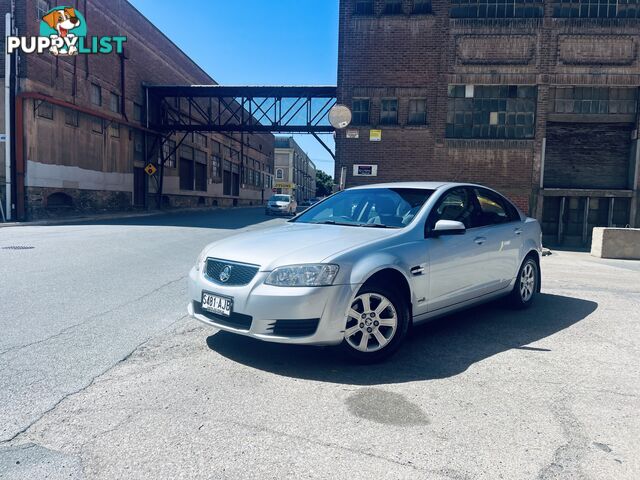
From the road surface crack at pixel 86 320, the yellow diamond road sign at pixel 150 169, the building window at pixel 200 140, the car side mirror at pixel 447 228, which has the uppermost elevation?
the building window at pixel 200 140

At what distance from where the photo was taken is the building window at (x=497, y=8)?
16.2m

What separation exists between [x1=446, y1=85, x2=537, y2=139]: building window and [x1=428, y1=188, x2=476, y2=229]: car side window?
488 inches

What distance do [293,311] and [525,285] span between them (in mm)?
3780

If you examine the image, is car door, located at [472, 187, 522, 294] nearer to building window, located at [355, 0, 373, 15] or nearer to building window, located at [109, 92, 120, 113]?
building window, located at [355, 0, 373, 15]

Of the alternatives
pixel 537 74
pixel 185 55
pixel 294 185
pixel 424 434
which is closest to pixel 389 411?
pixel 424 434

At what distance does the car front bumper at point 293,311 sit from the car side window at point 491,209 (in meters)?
2.34

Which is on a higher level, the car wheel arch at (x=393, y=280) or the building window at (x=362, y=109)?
the building window at (x=362, y=109)

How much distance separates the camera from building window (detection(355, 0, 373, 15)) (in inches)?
665

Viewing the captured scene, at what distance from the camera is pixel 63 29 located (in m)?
22.6

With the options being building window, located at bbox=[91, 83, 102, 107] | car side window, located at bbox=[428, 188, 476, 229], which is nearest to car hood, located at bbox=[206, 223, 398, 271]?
car side window, located at bbox=[428, 188, 476, 229]

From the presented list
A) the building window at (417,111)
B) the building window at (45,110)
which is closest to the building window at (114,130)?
the building window at (45,110)

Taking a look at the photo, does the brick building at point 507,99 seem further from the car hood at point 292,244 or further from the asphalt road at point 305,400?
the car hood at point 292,244

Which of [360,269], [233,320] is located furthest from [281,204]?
[360,269]

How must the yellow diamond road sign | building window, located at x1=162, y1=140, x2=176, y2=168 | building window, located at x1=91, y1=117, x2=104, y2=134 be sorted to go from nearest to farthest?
building window, located at x1=91, y1=117, x2=104, y2=134 < the yellow diamond road sign < building window, located at x1=162, y1=140, x2=176, y2=168
